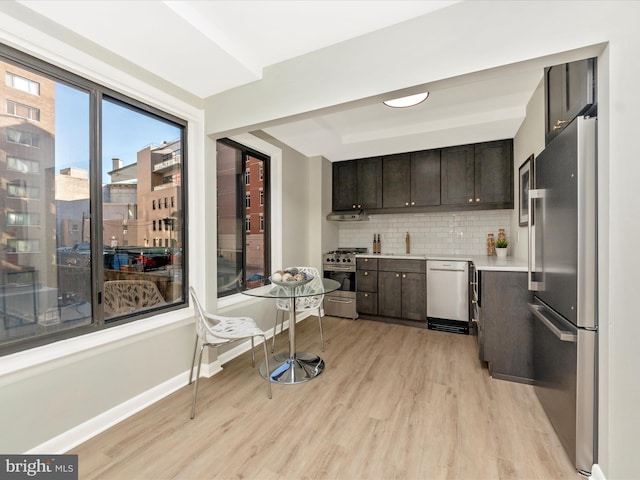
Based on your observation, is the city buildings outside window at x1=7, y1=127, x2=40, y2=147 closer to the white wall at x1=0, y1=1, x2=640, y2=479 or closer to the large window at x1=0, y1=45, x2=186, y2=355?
the large window at x1=0, y1=45, x2=186, y2=355

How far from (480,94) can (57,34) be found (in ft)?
11.5

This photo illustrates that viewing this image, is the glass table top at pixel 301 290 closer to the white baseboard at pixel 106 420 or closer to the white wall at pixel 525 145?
the white baseboard at pixel 106 420

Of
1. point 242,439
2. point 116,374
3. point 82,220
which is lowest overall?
point 242,439

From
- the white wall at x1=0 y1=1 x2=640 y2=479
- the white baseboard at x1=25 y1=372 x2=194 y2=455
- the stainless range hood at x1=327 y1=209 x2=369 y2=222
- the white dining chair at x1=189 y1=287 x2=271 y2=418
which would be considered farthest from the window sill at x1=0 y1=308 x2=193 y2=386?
the stainless range hood at x1=327 y1=209 x2=369 y2=222

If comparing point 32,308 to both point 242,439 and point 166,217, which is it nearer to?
point 166,217

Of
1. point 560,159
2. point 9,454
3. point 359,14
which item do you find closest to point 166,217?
point 9,454

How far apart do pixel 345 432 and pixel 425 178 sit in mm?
3517

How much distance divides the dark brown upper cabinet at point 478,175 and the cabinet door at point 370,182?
0.94 metres

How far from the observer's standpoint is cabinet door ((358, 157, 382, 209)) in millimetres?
4559

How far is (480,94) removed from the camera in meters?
3.00

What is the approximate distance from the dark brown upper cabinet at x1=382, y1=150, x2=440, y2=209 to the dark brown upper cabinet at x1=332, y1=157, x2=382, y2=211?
0.11m

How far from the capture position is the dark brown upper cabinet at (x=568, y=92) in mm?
1459

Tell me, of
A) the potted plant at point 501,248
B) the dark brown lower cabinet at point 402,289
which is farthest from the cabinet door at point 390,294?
the potted plant at point 501,248

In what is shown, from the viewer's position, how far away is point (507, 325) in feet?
8.16
